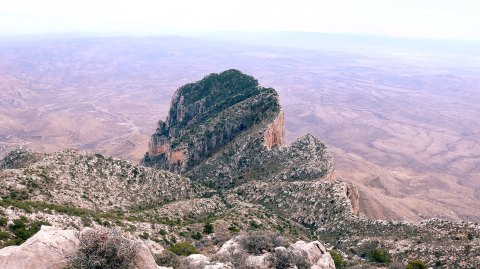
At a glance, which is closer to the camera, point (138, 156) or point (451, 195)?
point (451, 195)

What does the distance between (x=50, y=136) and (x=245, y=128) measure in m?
117

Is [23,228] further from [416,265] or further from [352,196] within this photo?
[352,196]

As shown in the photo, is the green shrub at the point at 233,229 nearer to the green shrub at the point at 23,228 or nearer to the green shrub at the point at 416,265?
the green shrub at the point at 416,265

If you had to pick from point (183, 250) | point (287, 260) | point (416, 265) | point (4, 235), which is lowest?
point (416, 265)

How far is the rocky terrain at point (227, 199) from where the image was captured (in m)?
29.8

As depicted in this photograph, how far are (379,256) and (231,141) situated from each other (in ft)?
114

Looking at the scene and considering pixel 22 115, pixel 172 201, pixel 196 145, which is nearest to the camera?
pixel 172 201

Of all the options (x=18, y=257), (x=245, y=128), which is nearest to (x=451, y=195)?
(x=245, y=128)

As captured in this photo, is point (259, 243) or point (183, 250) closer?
point (259, 243)

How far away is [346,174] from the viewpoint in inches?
4505

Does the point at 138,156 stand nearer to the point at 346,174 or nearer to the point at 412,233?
the point at 346,174

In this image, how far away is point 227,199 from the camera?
47125mm

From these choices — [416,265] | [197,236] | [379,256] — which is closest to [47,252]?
[197,236]

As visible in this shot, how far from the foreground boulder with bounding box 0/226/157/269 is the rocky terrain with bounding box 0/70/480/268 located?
3.30m
